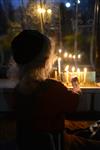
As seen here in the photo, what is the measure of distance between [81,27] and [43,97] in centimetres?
222

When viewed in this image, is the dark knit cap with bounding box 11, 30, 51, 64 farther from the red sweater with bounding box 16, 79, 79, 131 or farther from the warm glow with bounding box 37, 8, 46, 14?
the warm glow with bounding box 37, 8, 46, 14

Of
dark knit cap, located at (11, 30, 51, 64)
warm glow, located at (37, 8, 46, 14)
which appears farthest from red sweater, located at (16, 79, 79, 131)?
warm glow, located at (37, 8, 46, 14)

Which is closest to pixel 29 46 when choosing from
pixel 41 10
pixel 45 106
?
pixel 45 106

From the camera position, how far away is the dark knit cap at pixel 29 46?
206cm

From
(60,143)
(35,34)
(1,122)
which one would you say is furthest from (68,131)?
(1,122)

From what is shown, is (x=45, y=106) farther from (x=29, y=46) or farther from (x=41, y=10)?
(x=41, y=10)

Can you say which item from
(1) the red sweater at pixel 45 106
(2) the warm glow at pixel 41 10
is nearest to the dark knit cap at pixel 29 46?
(1) the red sweater at pixel 45 106

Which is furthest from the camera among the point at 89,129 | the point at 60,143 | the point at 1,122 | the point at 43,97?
the point at 1,122

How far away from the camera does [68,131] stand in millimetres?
2842

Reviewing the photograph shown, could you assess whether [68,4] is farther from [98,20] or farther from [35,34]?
[35,34]

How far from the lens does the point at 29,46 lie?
2.06 meters

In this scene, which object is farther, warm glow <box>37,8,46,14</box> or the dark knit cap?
warm glow <box>37,8,46,14</box>

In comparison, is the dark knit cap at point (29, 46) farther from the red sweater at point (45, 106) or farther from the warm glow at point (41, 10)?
the warm glow at point (41, 10)

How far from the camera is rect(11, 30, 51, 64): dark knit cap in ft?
6.77
